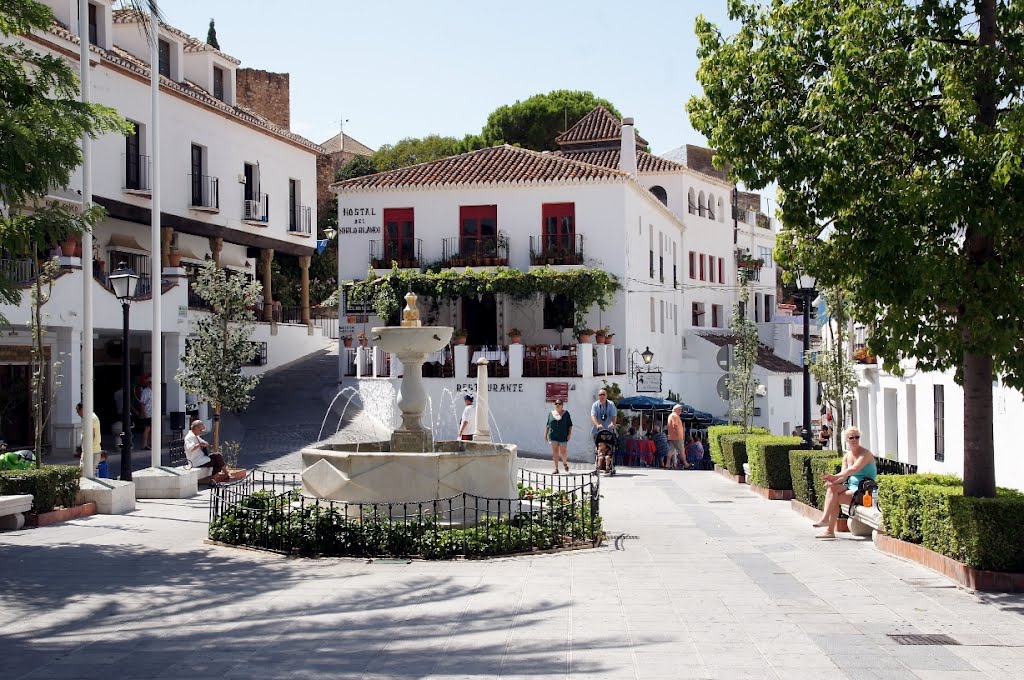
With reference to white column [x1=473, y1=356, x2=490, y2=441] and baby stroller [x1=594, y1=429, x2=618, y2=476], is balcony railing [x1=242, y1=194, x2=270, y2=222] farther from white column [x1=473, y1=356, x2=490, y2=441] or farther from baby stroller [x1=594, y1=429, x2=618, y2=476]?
white column [x1=473, y1=356, x2=490, y2=441]

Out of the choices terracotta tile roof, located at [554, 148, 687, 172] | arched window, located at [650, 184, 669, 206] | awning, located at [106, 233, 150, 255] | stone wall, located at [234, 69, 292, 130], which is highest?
stone wall, located at [234, 69, 292, 130]

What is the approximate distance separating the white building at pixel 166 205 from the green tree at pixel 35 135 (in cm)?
1065

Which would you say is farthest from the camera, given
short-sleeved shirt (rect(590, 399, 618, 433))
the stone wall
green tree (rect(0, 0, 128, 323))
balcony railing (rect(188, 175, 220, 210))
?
the stone wall

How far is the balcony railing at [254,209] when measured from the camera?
120 feet

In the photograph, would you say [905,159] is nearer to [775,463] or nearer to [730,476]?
[775,463]

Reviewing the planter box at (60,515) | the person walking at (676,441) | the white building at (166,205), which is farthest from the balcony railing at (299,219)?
the planter box at (60,515)

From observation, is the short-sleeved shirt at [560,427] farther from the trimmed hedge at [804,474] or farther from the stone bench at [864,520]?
the stone bench at [864,520]

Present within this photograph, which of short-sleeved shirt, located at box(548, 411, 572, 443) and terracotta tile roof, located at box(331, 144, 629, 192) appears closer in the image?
short-sleeved shirt, located at box(548, 411, 572, 443)

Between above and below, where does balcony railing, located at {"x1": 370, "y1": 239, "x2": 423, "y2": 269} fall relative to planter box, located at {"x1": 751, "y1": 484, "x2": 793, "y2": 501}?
above

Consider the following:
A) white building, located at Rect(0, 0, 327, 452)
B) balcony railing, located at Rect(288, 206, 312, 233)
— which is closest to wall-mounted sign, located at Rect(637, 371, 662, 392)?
white building, located at Rect(0, 0, 327, 452)

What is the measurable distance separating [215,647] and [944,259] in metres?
7.42

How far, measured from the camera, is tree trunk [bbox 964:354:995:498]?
11195 millimetres

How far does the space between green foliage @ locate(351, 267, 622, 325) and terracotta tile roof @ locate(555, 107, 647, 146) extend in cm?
1453

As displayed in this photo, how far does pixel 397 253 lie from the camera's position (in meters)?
37.6
